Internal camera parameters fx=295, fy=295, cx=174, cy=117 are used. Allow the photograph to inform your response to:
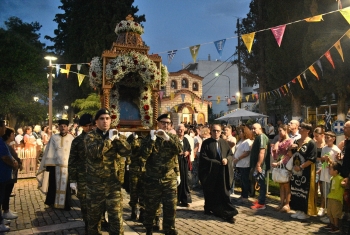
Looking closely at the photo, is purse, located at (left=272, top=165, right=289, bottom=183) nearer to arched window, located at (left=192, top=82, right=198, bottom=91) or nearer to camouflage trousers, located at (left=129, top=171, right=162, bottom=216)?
camouflage trousers, located at (left=129, top=171, right=162, bottom=216)

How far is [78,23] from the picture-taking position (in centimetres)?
2727

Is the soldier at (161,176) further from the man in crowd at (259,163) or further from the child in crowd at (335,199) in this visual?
the child in crowd at (335,199)

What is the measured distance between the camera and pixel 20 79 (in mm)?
26562

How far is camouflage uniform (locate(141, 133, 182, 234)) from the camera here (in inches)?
190

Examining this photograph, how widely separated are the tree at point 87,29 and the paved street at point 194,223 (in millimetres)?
19676

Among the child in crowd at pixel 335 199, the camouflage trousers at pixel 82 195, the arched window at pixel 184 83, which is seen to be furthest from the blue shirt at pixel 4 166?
the arched window at pixel 184 83

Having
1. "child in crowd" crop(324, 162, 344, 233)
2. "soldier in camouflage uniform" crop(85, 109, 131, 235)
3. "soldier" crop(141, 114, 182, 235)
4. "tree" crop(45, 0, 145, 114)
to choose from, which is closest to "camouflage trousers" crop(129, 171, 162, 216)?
"soldier" crop(141, 114, 182, 235)

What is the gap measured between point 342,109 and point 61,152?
1683 cm

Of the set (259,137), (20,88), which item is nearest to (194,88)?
(20,88)

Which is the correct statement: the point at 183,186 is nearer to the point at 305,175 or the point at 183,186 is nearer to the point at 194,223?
the point at 194,223

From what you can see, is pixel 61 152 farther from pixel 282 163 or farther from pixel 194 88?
pixel 194 88

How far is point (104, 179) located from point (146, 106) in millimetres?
4352

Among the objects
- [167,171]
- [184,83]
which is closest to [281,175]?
[167,171]

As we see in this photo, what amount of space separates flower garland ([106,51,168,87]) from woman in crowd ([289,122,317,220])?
3.92 m
